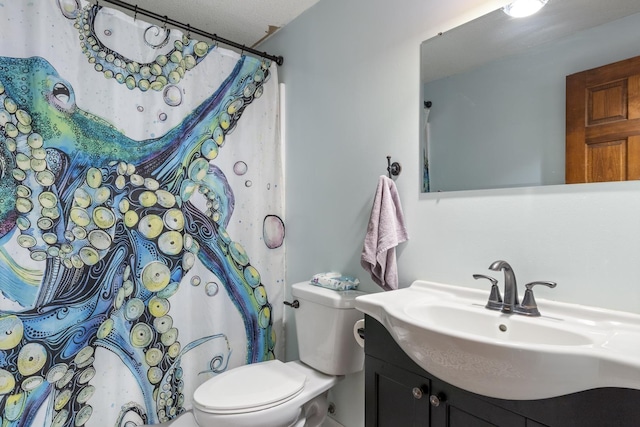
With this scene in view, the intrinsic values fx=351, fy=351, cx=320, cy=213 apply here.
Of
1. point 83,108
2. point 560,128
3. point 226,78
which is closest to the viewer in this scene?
point 560,128

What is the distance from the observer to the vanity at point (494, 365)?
27.5 inches

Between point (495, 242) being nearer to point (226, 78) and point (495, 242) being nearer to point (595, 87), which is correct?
point (595, 87)

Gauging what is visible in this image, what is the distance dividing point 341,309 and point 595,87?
115 cm

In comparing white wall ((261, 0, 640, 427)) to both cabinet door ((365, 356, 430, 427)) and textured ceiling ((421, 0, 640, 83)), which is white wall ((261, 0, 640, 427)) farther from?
cabinet door ((365, 356, 430, 427))

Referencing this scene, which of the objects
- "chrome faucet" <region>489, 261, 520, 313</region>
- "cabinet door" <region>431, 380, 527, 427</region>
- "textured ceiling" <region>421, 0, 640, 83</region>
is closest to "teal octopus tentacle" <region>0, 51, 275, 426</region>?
"textured ceiling" <region>421, 0, 640, 83</region>

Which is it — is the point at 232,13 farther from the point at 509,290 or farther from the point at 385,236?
the point at 509,290

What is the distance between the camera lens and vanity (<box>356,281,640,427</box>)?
70cm

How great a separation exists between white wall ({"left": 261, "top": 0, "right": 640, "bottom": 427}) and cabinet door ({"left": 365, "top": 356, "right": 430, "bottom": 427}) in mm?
402

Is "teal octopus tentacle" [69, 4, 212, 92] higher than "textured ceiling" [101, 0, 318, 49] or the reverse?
the reverse

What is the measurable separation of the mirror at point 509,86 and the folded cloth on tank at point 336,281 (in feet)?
1.81

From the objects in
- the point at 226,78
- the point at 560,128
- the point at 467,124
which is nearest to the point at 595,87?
the point at 560,128

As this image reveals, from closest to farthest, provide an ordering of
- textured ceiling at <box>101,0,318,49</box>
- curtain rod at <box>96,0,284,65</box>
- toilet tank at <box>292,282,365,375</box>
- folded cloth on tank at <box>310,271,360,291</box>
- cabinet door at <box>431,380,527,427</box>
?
1. cabinet door at <box>431,380,527,427</box>
2. toilet tank at <box>292,282,365,375</box>
3. folded cloth on tank at <box>310,271,360,291</box>
4. curtain rod at <box>96,0,284,65</box>
5. textured ceiling at <box>101,0,318,49</box>

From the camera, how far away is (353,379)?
5.51 ft

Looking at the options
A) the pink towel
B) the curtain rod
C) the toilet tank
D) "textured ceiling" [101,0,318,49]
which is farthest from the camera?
"textured ceiling" [101,0,318,49]
